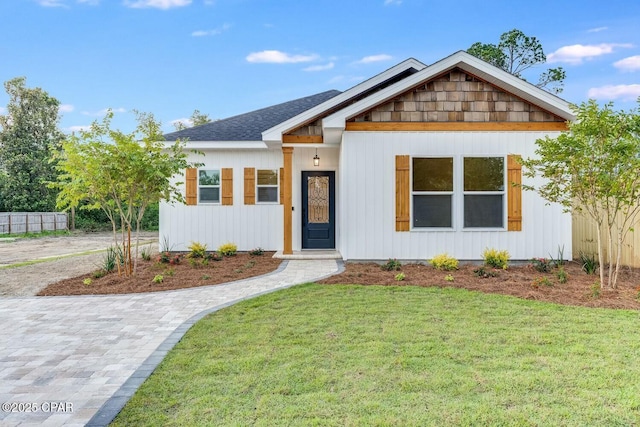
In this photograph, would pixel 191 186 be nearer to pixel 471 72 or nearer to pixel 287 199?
pixel 287 199

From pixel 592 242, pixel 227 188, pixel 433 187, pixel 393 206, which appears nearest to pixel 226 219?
pixel 227 188

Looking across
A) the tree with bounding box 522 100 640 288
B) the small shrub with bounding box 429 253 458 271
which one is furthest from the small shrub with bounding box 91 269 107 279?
the tree with bounding box 522 100 640 288

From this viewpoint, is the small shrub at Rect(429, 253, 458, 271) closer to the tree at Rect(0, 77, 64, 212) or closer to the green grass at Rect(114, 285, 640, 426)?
the green grass at Rect(114, 285, 640, 426)

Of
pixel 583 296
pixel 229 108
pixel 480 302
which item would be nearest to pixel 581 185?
pixel 583 296

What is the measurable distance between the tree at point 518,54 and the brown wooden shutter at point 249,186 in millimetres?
17278

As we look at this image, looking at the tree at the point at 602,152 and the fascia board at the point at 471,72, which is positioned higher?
the fascia board at the point at 471,72

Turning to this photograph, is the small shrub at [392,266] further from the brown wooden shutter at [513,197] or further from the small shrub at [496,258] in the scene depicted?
the brown wooden shutter at [513,197]

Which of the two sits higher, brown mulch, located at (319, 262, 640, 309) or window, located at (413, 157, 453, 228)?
window, located at (413, 157, 453, 228)

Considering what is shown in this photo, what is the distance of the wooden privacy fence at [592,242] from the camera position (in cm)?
816

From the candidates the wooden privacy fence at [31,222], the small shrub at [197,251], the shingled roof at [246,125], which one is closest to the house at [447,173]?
the shingled roof at [246,125]

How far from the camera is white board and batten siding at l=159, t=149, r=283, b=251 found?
1120 centimetres

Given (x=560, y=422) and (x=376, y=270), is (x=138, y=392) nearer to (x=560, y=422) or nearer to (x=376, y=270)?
(x=560, y=422)

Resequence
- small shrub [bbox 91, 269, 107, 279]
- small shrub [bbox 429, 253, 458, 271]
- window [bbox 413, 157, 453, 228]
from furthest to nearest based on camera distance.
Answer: window [bbox 413, 157, 453, 228]
small shrub [bbox 429, 253, 458, 271]
small shrub [bbox 91, 269, 107, 279]

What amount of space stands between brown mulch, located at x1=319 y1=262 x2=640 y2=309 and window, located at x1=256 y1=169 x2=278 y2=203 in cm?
384
